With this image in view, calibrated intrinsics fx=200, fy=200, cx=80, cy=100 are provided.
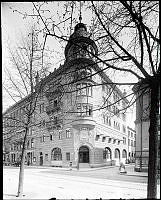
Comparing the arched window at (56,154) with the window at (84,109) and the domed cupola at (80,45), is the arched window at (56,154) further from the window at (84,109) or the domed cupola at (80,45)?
the domed cupola at (80,45)

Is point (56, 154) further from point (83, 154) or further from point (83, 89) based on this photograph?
point (83, 89)

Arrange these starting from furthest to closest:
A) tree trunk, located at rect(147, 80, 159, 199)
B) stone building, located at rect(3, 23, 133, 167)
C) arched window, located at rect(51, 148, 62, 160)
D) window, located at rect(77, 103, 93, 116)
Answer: arched window, located at rect(51, 148, 62, 160) → window, located at rect(77, 103, 93, 116) → stone building, located at rect(3, 23, 133, 167) → tree trunk, located at rect(147, 80, 159, 199)

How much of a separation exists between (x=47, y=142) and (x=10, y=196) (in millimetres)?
1797

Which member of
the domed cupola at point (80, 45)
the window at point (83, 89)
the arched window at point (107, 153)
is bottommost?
the arched window at point (107, 153)

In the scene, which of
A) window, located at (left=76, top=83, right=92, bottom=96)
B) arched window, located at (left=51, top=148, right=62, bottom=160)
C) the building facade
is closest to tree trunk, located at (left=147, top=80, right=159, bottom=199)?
the building facade

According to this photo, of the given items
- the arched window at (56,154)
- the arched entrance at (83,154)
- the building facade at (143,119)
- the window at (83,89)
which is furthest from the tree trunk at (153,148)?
the arched window at (56,154)

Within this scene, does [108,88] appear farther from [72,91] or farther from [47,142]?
[47,142]

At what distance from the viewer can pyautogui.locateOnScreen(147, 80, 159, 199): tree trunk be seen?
10.3 feet

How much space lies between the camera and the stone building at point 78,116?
161 inches

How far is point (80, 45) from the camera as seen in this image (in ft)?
12.6

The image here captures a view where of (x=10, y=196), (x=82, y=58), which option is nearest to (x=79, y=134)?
(x=82, y=58)

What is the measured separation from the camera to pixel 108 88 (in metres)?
4.38

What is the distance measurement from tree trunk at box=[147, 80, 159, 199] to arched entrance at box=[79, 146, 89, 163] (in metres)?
1.85

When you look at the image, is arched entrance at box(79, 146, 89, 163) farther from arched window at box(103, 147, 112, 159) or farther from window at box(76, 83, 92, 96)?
window at box(76, 83, 92, 96)
